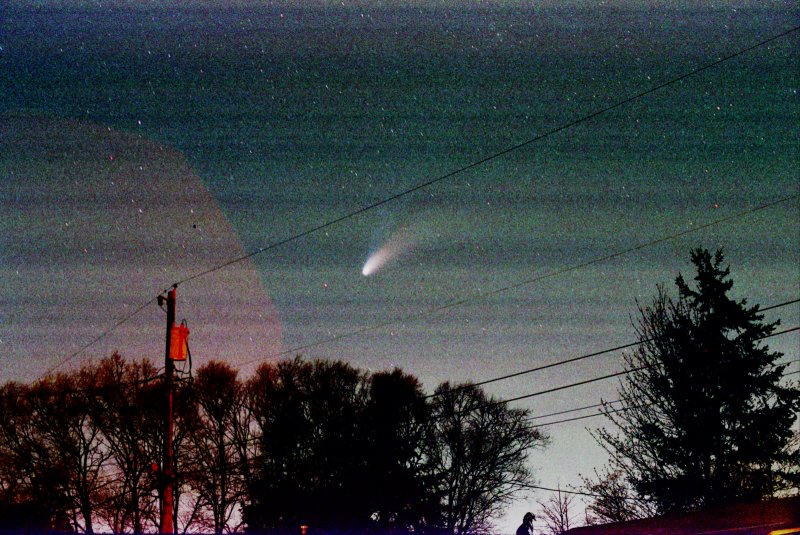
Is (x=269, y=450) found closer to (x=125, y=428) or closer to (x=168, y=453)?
(x=125, y=428)

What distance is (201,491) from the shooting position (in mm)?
39250

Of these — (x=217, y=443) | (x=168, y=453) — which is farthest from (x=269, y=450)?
(x=168, y=453)

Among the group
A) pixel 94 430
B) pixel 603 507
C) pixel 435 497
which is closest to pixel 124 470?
pixel 94 430

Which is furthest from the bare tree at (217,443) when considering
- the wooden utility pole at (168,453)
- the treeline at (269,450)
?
the wooden utility pole at (168,453)

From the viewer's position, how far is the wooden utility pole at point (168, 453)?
19.4 m

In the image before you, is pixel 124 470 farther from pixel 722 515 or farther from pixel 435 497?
pixel 722 515

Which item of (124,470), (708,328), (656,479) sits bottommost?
(656,479)

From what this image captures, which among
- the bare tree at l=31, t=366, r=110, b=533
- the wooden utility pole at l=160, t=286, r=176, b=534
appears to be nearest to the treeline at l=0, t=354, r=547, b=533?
the bare tree at l=31, t=366, r=110, b=533

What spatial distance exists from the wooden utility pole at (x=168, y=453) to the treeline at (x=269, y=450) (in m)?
14.5

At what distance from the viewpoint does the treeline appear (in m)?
38.8

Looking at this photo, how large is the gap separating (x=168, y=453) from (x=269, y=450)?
21.9 metres

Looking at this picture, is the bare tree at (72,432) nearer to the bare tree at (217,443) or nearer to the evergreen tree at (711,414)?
the bare tree at (217,443)

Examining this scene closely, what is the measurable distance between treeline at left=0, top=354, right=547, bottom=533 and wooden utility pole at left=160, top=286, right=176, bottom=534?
14464mm

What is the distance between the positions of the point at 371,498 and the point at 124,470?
45.5 feet
